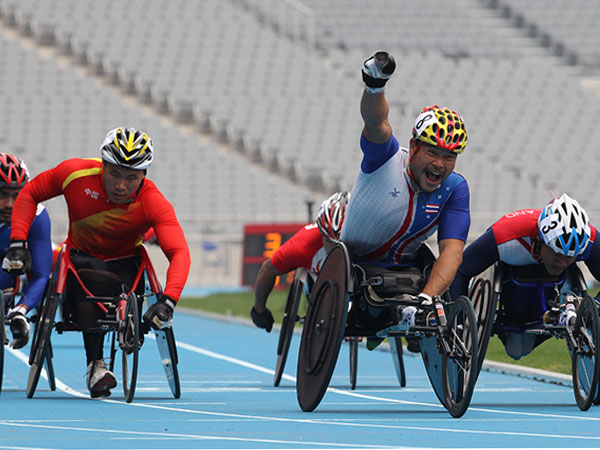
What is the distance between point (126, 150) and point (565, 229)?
111 inches

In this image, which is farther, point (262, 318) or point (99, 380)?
point (262, 318)

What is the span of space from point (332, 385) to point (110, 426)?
385 cm

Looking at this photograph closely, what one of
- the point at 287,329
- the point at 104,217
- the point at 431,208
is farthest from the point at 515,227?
the point at 104,217

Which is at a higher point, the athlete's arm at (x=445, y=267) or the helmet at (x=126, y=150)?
the helmet at (x=126, y=150)

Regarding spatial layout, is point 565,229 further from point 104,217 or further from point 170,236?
point 104,217

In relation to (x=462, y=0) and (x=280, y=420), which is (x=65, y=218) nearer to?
(x=462, y=0)

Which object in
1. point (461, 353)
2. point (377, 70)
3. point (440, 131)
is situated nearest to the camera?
point (377, 70)

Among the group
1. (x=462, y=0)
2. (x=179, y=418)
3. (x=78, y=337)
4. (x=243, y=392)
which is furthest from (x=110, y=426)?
(x=462, y=0)

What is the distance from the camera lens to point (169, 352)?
27.8 ft

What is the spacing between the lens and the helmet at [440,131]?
7457 mm

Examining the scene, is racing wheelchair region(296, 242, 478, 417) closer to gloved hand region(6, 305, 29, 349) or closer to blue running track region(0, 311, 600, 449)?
blue running track region(0, 311, 600, 449)

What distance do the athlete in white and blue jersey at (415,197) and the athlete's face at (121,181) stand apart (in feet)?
5.02

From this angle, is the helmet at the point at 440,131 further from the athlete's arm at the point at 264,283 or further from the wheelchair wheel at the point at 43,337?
the wheelchair wheel at the point at 43,337

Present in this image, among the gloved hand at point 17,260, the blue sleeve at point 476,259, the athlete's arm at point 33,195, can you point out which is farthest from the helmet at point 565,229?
the gloved hand at point 17,260
